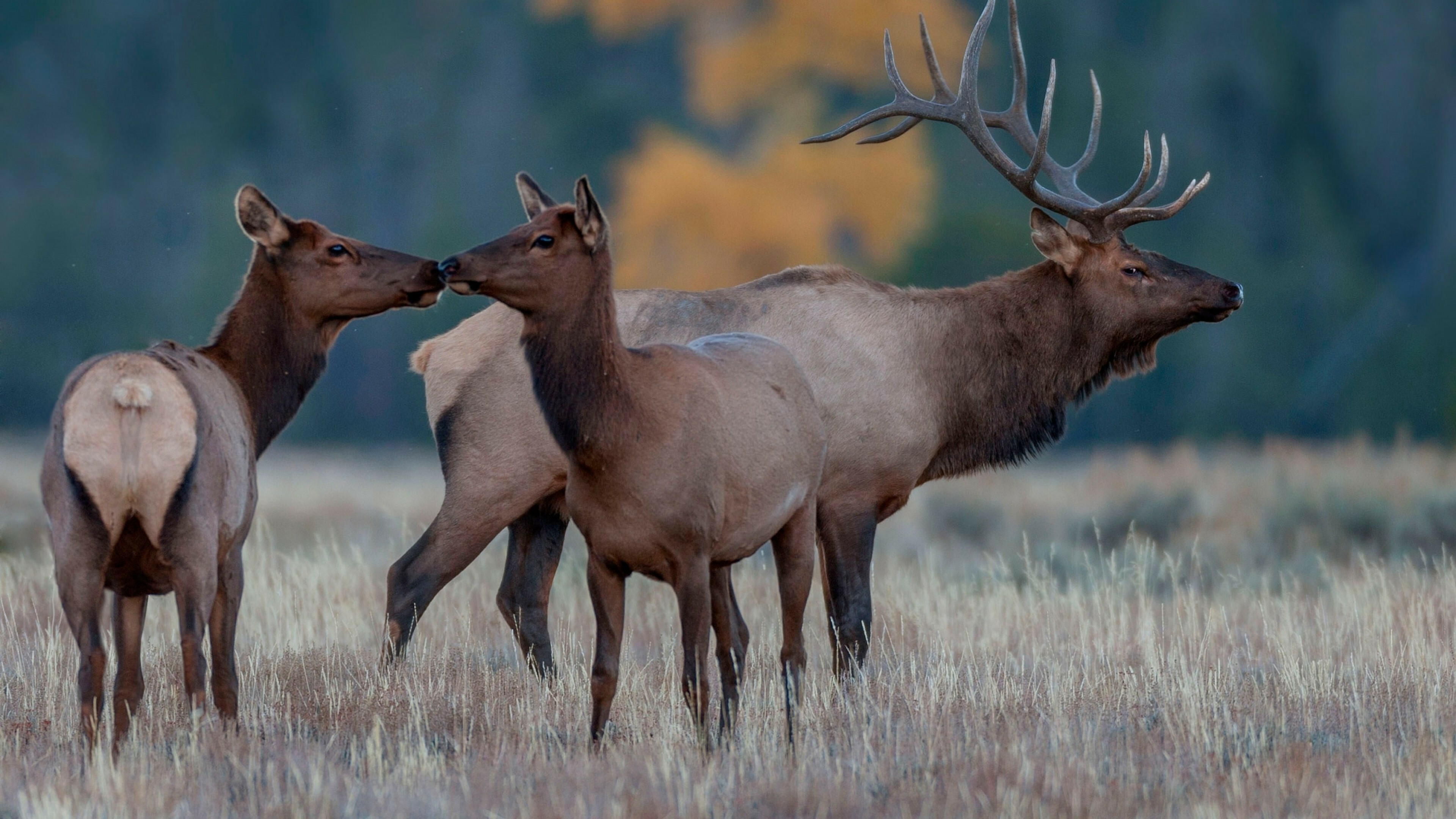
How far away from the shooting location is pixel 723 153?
985 inches

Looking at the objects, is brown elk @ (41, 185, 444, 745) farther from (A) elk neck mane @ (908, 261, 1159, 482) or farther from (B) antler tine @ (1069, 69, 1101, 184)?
(B) antler tine @ (1069, 69, 1101, 184)

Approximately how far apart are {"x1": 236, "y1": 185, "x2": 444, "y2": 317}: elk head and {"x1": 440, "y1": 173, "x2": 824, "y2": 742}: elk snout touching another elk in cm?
110

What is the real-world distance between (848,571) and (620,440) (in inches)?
91.2

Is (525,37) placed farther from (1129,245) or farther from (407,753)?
(407,753)

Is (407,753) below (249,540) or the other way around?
below

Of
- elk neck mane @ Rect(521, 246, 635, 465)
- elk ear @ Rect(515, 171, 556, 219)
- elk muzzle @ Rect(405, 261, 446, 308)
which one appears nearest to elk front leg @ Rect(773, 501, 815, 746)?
elk neck mane @ Rect(521, 246, 635, 465)

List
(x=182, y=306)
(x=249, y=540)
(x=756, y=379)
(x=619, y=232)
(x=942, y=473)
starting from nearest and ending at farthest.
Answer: (x=756, y=379)
(x=942, y=473)
(x=249, y=540)
(x=619, y=232)
(x=182, y=306)

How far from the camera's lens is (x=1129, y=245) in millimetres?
8523

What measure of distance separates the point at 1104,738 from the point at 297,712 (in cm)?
308

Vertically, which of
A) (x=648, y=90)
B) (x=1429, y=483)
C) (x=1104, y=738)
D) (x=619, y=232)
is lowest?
(x=1104, y=738)

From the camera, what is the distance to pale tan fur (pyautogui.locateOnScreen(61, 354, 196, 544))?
17.4ft

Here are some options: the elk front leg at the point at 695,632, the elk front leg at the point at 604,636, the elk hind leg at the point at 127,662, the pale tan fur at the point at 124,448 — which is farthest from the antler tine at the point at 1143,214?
the elk hind leg at the point at 127,662

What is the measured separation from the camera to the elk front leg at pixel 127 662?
5.58 metres

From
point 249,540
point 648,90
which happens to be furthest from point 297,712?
point 648,90
